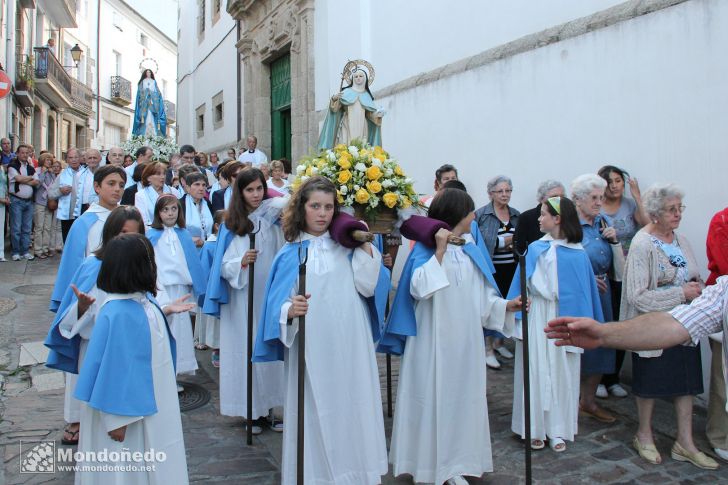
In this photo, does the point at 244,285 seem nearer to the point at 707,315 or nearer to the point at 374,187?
the point at 374,187

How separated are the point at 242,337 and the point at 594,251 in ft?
9.57

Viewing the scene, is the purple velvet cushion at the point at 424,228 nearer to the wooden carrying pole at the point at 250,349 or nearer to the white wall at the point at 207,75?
the wooden carrying pole at the point at 250,349

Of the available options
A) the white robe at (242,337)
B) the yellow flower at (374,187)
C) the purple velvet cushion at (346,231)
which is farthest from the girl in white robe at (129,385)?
the white robe at (242,337)

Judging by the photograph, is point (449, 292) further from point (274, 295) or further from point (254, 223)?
point (254, 223)

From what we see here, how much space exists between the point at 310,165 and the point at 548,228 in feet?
Result: 5.91

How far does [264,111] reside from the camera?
16.3m

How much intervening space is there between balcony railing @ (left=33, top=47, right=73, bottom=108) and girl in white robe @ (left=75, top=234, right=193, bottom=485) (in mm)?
25141

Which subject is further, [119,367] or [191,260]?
[191,260]

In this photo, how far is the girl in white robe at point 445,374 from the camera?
3768mm

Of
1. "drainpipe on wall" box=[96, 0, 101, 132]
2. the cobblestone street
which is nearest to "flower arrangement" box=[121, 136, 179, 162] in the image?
the cobblestone street

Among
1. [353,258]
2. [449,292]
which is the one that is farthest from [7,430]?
[449,292]

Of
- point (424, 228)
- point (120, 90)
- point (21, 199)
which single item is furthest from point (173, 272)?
point (120, 90)

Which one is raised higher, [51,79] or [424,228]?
[51,79]

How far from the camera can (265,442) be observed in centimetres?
455
